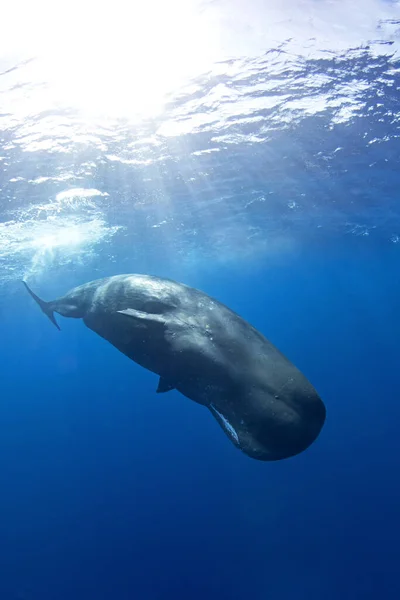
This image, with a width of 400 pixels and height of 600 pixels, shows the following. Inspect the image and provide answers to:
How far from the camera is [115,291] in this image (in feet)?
19.7

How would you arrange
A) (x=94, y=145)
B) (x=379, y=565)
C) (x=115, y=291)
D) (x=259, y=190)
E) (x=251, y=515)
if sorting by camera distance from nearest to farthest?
(x=115, y=291), (x=94, y=145), (x=379, y=565), (x=251, y=515), (x=259, y=190)

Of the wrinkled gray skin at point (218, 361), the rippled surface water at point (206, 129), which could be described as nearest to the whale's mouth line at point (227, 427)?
the wrinkled gray skin at point (218, 361)

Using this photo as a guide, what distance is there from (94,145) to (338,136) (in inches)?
410

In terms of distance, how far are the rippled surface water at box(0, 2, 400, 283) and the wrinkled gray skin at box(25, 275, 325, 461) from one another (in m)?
7.39

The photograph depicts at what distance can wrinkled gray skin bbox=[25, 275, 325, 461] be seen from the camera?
3.42 m

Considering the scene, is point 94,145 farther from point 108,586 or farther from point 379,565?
point 379,565

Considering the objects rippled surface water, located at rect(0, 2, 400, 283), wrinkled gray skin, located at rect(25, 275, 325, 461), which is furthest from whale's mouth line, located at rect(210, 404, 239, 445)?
rippled surface water, located at rect(0, 2, 400, 283)

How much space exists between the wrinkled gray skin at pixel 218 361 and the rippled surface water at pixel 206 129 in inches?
291

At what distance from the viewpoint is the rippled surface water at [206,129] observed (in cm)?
986

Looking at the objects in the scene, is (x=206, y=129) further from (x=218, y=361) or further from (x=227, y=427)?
(x=227, y=427)

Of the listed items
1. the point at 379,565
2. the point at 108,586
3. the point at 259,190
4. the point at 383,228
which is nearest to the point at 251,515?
the point at 379,565

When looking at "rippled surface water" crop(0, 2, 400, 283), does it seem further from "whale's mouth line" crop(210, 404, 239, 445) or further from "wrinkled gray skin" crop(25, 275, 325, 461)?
"whale's mouth line" crop(210, 404, 239, 445)

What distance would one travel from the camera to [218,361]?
13.2 feet

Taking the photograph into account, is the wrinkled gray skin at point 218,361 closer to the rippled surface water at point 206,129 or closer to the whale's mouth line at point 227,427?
the whale's mouth line at point 227,427
